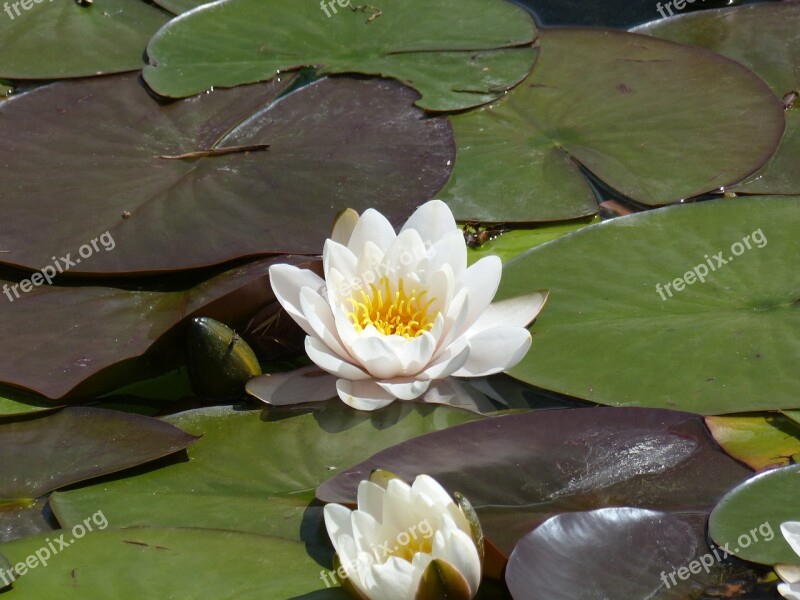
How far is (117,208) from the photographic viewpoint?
2764mm

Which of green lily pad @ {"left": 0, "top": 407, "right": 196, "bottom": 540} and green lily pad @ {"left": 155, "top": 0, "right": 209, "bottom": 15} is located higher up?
green lily pad @ {"left": 155, "top": 0, "right": 209, "bottom": 15}

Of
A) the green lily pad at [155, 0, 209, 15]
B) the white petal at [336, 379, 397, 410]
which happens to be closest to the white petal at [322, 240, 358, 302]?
the white petal at [336, 379, 397, 410]

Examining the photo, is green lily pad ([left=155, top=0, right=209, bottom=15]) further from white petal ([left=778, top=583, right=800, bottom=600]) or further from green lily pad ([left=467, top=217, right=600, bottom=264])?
white petal ([left=778, top=583, right=800, bottom=600])

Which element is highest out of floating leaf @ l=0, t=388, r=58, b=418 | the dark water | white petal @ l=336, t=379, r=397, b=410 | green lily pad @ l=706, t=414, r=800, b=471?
the dark water

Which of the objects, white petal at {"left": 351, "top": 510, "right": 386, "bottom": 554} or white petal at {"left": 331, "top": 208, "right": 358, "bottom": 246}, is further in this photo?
white petal at {"left": 331, "top": 208, "right": 358, "bottom": 246}

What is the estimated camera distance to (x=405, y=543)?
6.00 feet

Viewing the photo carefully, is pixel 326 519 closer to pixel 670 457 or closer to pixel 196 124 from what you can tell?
pixel 670 457

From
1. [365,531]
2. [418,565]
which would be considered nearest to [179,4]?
[365,531]

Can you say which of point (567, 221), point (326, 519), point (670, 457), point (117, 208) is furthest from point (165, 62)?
point (670, 457)

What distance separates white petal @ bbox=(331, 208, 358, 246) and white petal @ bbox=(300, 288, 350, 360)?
231mm

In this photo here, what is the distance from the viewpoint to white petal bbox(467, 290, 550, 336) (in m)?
2.44

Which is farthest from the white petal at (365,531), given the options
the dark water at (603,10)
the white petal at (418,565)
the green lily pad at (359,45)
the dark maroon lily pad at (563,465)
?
the dark water at (603,10)

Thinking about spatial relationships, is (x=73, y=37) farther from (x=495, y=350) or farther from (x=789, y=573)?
(x=789, y=573)

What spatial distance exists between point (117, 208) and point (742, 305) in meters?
1.99
